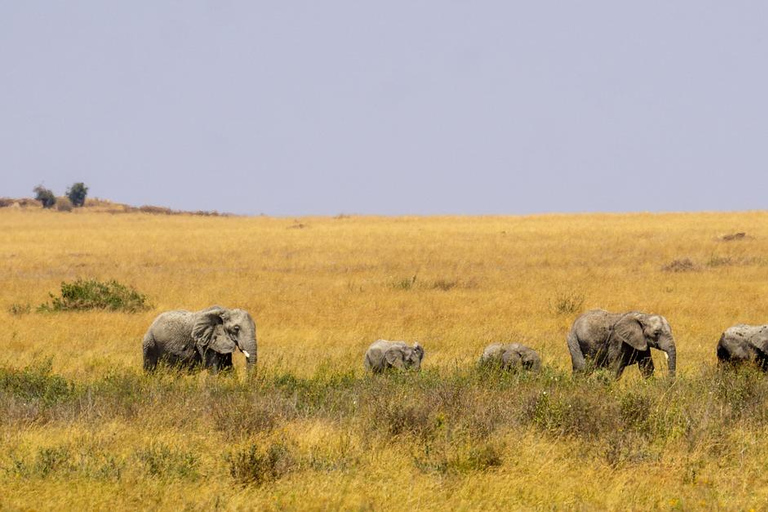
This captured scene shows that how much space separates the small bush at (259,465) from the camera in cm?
884

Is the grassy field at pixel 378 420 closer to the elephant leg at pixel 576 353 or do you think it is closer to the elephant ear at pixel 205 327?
the elephant ear at pixel 205 327

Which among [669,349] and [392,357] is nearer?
[669,349]

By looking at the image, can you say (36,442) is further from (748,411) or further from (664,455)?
(748,411)

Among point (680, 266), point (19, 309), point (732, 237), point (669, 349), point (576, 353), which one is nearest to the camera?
point (669, 349)

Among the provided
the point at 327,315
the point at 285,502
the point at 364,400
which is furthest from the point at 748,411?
the point at 327,315

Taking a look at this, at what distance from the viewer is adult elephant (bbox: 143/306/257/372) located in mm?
13938

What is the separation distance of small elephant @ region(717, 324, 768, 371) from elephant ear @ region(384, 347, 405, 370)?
4508mm

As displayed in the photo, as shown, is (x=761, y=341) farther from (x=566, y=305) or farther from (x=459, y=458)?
(x=566, y=305)

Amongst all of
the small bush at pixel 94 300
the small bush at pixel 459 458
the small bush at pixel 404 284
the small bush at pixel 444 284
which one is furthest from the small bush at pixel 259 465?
the small bush at pixel 444 284

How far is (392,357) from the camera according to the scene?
14.8m

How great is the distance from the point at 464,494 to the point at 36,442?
4.31 m

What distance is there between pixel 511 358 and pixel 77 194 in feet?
284

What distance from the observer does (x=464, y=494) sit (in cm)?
858

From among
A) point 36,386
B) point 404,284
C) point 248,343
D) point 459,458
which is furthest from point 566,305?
point 459,458
